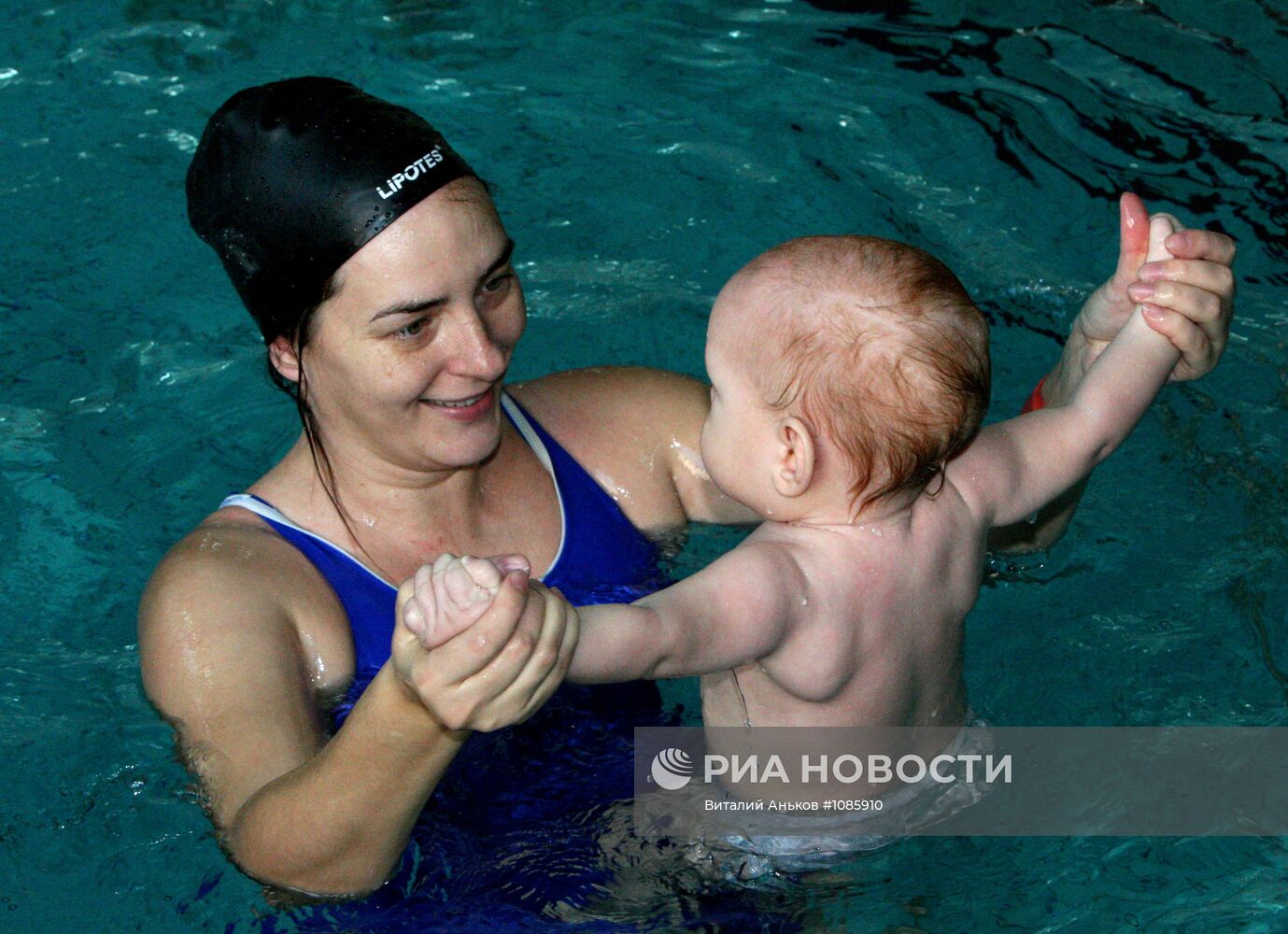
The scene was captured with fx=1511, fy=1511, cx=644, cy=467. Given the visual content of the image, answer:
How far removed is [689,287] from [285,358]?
8.31 feet

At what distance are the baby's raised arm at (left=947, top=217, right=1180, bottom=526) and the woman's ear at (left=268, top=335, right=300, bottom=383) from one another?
145 cm

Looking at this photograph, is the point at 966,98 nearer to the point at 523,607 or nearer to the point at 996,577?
the point at 996,577

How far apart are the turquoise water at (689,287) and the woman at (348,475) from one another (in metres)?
0.65

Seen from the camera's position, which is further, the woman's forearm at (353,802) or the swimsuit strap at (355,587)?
the swimsuit strap at (355,587)

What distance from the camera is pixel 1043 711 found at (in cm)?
387

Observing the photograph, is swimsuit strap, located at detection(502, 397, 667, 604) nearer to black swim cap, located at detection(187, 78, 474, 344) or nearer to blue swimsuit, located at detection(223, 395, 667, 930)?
blue swimsuit, located at detection(223, 395, 667, 930)

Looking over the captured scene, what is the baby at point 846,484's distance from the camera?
2.65 meters

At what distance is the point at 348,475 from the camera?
11.0 feet

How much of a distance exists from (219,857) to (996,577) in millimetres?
2177

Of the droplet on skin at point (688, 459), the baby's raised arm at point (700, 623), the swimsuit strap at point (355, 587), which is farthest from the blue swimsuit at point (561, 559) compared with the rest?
the baby's raised arm at point (700, 623)

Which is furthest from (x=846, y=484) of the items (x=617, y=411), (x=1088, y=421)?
(x=617, y=411)

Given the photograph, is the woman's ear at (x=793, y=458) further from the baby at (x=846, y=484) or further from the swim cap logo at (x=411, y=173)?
the swim cap logo at (x=411, y=173)

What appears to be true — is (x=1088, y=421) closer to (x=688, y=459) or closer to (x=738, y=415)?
(x=738, y=415)

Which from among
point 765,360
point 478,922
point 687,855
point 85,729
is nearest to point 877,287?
point 765,360
